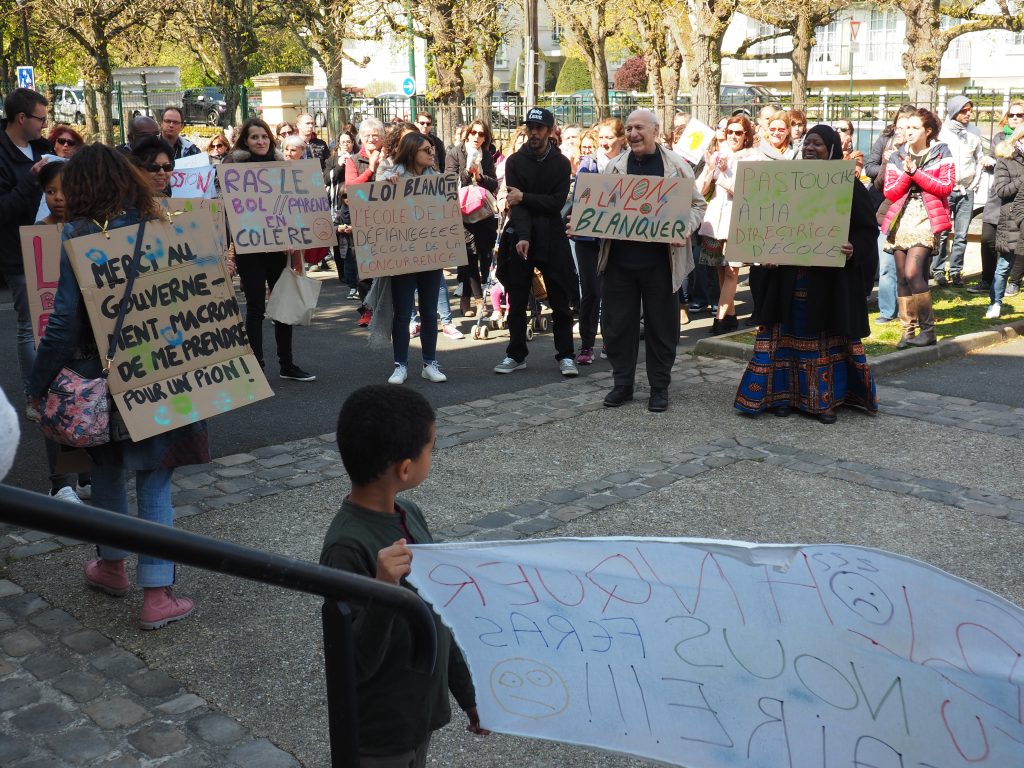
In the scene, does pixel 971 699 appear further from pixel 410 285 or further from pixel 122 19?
pixel 122 19

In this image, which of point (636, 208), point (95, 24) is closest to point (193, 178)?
point (636, 208)

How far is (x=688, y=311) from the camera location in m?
11.6

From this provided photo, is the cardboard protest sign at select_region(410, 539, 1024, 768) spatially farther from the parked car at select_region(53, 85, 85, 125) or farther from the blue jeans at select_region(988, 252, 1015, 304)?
the parked car at select_region(53, 85, 85, 125)

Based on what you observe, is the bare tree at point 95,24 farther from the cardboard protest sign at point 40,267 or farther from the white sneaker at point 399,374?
the cardboard protest sign at point 40,267

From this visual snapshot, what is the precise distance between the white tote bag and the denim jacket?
12.3ft

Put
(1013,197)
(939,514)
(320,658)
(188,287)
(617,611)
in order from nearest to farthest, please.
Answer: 1. (617,611)
2. (320,658)
3. (188,287)
4. (939,514)
5. (1013,197)

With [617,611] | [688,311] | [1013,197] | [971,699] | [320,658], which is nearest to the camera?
[971,699]

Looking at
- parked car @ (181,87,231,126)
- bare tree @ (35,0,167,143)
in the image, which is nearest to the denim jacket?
bare tree @ (35,0,167,143)

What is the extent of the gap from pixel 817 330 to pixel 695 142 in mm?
4176

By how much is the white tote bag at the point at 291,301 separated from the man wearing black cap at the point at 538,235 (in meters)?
1.55

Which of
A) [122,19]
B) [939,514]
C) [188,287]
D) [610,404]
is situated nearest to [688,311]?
[610,404]

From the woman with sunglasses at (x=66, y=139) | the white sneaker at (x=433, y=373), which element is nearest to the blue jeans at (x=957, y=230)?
the white sneaker at (x=433, y=373)

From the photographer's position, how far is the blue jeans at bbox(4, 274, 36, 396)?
6.32m

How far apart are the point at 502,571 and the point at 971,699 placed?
101cm
